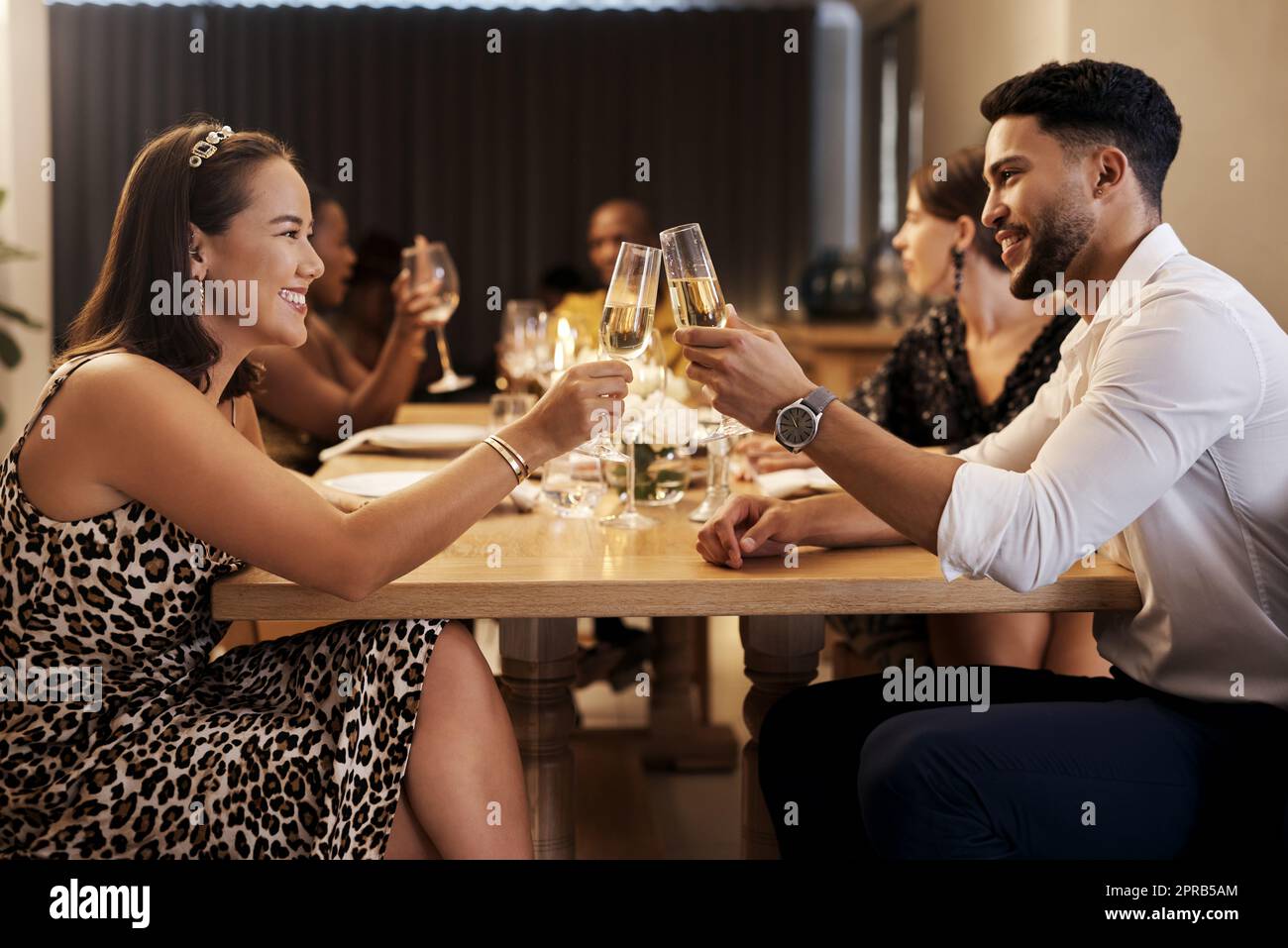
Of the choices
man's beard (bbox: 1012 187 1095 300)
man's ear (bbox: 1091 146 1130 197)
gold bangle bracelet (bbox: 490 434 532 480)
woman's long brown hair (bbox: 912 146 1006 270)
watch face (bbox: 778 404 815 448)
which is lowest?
gold bangle bracelet (bbox: 490 434 532 480)

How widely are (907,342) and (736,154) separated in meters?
4.10

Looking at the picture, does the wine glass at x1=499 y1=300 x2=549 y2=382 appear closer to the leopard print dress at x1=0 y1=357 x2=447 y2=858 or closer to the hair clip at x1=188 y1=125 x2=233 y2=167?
the hair clip at x1=188 y1=125 x2=233 y2=167

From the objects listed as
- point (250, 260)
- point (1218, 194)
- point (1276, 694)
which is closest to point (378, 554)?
point (250, 260)

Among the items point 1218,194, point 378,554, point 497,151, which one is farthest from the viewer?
point 497,151

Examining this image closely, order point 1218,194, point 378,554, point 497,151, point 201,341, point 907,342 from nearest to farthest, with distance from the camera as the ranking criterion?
point 378,554
point 201,341
point 1218,194
point 907,342
point 497,151

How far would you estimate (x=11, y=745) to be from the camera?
1.40 m

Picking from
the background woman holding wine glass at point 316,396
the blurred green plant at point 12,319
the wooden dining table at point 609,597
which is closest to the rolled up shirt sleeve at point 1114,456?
the wooden dining table at point 609,597

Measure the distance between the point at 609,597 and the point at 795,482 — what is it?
0.61 meters

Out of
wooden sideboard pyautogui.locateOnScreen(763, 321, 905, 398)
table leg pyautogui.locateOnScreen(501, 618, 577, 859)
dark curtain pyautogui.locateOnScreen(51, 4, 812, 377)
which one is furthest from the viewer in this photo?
dark curtain pyautogui.locateOnScreen(51, 4, 812, 377)

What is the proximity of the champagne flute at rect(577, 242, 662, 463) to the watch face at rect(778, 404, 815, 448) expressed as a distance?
21cm

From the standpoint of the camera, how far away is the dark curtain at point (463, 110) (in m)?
6.35

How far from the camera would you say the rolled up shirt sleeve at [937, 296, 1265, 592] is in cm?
131

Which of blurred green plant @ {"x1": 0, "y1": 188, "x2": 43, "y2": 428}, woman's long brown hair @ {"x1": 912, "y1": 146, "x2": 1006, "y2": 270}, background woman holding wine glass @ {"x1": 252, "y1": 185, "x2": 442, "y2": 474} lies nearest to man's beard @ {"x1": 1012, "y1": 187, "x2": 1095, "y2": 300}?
woman's long brown hair @ {"x1": 912, "y1": 146, "x2": 1006, "y2": 270}
